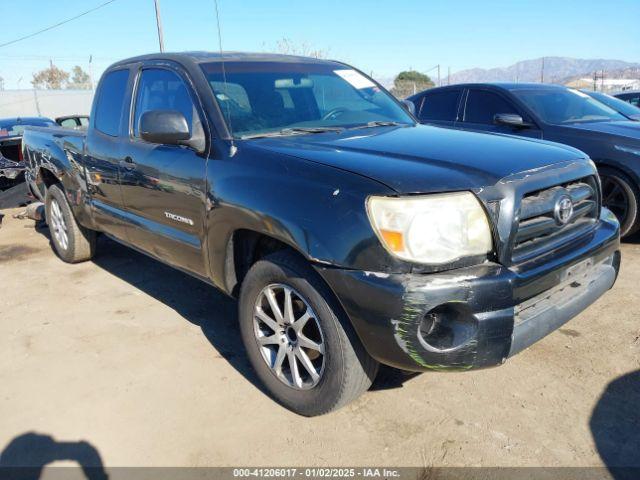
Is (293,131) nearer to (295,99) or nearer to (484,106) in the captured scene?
(295,99)

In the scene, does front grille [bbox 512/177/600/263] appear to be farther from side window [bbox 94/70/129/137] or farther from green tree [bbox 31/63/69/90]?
green tree [bbox 31/63/69/90]

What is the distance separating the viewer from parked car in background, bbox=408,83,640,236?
4.95m

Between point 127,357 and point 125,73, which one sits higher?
point 125,73

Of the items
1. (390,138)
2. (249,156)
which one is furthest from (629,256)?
(249,156)

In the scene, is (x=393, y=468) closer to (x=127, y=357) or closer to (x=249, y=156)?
(x=249, y=156)

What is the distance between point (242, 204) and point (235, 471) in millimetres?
1248

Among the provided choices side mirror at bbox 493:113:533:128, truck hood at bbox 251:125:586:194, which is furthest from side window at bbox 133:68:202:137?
side mirror at bbox 493:113:533:128

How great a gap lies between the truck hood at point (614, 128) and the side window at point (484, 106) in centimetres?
79

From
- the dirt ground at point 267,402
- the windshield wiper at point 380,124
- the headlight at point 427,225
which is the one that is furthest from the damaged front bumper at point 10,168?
the headlight at point 427,225

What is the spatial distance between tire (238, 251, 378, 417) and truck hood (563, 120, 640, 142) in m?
3.92

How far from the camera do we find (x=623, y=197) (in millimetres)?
5004

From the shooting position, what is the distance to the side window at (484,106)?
233 inches

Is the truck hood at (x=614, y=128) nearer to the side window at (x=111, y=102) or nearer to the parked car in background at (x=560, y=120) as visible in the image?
the parked car in background at (x=560, y=120)

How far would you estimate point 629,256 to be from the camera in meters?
4.87
